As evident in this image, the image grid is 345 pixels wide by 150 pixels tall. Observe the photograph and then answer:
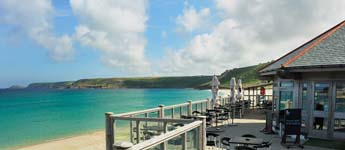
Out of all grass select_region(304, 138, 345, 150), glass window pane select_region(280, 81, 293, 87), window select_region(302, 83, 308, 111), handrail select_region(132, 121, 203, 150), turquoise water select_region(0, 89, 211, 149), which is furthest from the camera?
turquoise water select_region(0, 89, 211, 149)

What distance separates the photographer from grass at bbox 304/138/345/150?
24.5ft

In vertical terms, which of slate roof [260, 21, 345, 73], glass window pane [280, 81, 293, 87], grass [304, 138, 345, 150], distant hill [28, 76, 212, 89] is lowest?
distant hill [28, 76, 212, 89]

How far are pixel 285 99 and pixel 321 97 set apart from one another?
1.44 m

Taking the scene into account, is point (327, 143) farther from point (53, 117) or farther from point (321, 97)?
point (53, 117)

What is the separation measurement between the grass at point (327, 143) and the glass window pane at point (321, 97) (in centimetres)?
107

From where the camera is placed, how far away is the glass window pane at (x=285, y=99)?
9.57 meters

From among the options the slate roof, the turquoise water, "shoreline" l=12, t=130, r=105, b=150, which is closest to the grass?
the slate roof

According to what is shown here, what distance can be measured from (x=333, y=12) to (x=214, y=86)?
909 cm

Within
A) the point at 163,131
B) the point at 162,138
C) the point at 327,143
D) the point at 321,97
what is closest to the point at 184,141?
the point at 162,138

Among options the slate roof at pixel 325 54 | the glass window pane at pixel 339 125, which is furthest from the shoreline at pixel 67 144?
the glass window pane at pixel 339 125

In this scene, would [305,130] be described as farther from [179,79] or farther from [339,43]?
[179,79]

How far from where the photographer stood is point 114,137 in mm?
Result: 5859

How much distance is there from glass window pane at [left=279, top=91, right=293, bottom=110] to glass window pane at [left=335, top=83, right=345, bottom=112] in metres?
1.57

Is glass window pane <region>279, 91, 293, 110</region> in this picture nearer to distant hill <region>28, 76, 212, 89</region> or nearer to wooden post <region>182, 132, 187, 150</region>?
wooden post <region>182, 132, 187, 150</region>
